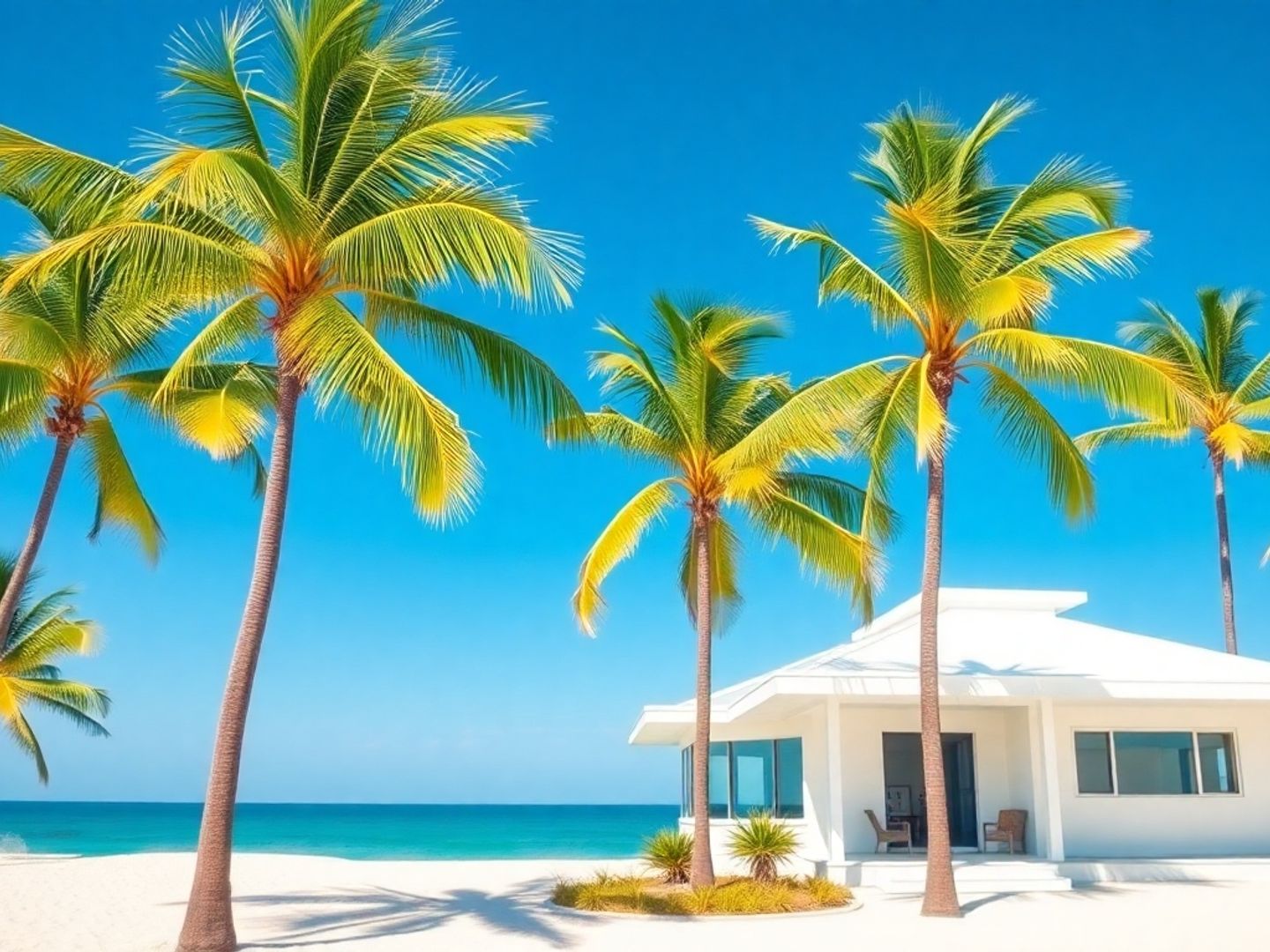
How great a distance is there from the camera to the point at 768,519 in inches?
626

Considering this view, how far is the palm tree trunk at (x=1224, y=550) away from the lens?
2228 cm

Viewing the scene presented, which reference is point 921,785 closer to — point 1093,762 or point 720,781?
point 1093,762

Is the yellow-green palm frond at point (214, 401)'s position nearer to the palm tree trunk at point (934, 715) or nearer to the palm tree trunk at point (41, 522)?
the palm tree trunk at point (41, 522)

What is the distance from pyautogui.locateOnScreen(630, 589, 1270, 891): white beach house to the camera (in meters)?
16.4

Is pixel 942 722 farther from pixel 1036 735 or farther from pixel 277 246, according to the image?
pixel 277 246

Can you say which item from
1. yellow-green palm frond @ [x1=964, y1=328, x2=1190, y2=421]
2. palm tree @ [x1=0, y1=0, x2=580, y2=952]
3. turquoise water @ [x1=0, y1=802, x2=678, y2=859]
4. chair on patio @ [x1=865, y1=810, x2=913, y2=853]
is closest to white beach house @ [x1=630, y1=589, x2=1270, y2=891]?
chair on patio @ [x1=865, y1=810, x2=913, y2=853]

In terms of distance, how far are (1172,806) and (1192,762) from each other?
78 cm

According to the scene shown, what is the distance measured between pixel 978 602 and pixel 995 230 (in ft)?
31.5

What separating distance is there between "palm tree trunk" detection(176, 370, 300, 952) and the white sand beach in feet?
2.64

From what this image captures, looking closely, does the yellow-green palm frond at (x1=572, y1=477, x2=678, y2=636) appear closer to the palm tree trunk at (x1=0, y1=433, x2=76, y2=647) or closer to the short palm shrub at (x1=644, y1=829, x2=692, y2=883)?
the short palm shrub at (x1=644, y1=829, x2=692, y2=883)

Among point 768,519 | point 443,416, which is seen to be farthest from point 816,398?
point 443,416

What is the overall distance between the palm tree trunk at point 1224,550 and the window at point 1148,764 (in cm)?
472

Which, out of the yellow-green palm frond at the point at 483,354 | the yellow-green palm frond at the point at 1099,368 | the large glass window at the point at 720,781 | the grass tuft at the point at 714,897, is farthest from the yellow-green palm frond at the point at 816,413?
the large glass window at the point at 720,781

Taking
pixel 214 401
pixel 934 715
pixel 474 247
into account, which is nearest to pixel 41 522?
pixel 214 401
